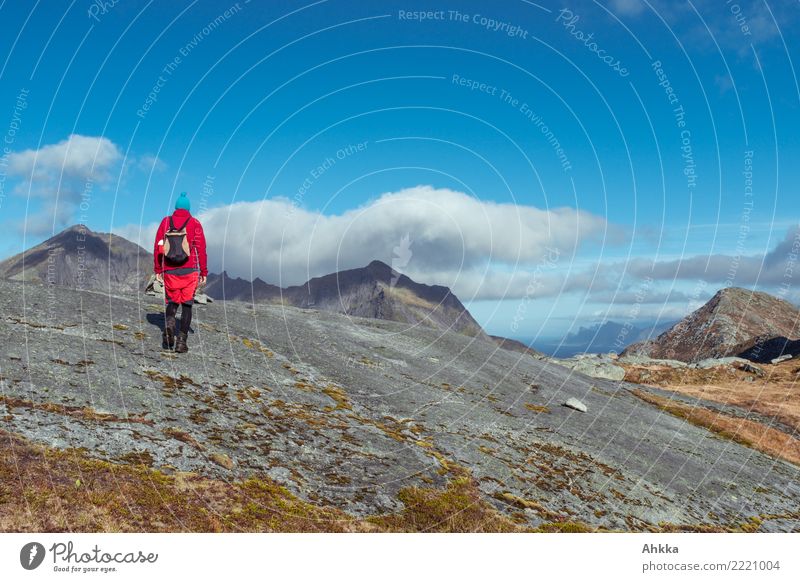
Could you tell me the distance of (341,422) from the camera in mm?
15109

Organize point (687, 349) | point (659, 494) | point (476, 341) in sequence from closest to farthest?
1. point (659, 494)
2. point (476, 341)
3. point (687, 349)

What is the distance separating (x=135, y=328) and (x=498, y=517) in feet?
45.7

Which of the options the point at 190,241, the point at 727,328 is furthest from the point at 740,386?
the point at 727,328

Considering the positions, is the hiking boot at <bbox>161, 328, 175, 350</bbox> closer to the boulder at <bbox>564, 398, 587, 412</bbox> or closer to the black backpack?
the black backpack

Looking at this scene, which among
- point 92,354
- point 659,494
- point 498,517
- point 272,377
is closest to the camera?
point 498,517

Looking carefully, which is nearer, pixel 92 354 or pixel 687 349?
pixel 92 354

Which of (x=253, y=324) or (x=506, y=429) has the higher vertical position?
(x=253, y=324)

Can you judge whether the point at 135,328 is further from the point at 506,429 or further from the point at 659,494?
the point at 659,494

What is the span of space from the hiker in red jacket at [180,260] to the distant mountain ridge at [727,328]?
155 meters

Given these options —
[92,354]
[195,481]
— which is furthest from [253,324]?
[195,481]

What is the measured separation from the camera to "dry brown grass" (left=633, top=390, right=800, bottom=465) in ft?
96.3

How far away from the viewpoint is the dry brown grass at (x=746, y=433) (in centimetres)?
2935

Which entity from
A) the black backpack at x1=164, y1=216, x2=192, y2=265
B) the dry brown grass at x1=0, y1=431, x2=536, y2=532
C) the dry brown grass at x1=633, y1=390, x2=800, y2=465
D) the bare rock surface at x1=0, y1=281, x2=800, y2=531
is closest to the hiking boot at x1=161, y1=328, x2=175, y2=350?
the bare rock surface at x1=0, y1=281, x2=800, y2=531

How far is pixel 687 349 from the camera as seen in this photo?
161 metres
